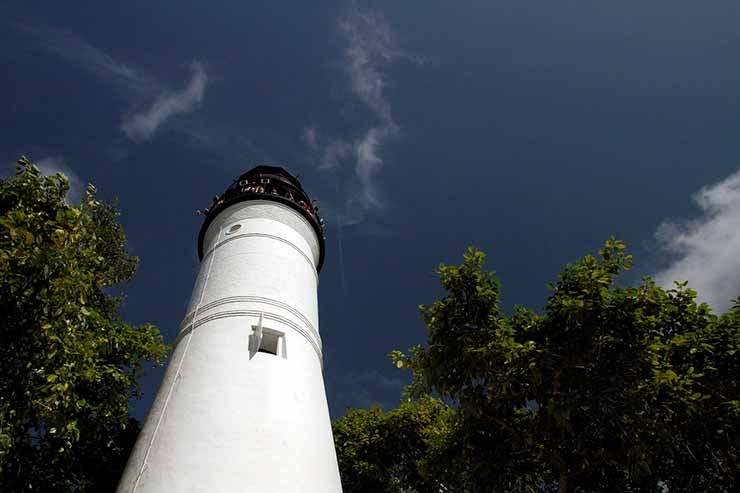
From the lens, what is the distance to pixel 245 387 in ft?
33.3

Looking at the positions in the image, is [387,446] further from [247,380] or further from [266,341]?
[247,380]

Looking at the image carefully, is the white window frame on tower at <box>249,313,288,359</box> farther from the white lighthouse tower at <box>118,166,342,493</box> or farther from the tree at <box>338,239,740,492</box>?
the tree at <box>338,239,740,492</box>

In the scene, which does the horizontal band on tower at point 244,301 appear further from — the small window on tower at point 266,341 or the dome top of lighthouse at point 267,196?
the dome top of lighthouse at point 267,196

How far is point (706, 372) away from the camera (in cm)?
1096

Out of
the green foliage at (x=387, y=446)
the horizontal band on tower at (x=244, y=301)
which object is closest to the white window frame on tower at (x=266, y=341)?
the horizontal band on tower at (x=244, y=301)

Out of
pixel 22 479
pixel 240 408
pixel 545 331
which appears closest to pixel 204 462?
pixel 240 408

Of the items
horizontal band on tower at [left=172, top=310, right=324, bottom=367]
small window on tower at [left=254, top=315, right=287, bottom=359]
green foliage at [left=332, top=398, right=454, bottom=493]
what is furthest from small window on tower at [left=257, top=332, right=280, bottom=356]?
green foliage at [left=332, top=398, right=454, bottom=493]

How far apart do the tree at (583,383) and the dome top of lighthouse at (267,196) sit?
5.74 meters

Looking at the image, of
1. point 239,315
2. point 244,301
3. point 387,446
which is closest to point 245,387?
point 239,315

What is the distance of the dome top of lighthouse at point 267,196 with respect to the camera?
16062 mm

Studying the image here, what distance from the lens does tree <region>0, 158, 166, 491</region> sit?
27.9 ft

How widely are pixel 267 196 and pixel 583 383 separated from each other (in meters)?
10.1

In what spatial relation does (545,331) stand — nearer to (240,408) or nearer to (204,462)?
(240,408)

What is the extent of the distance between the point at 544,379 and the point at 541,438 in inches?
46.7
